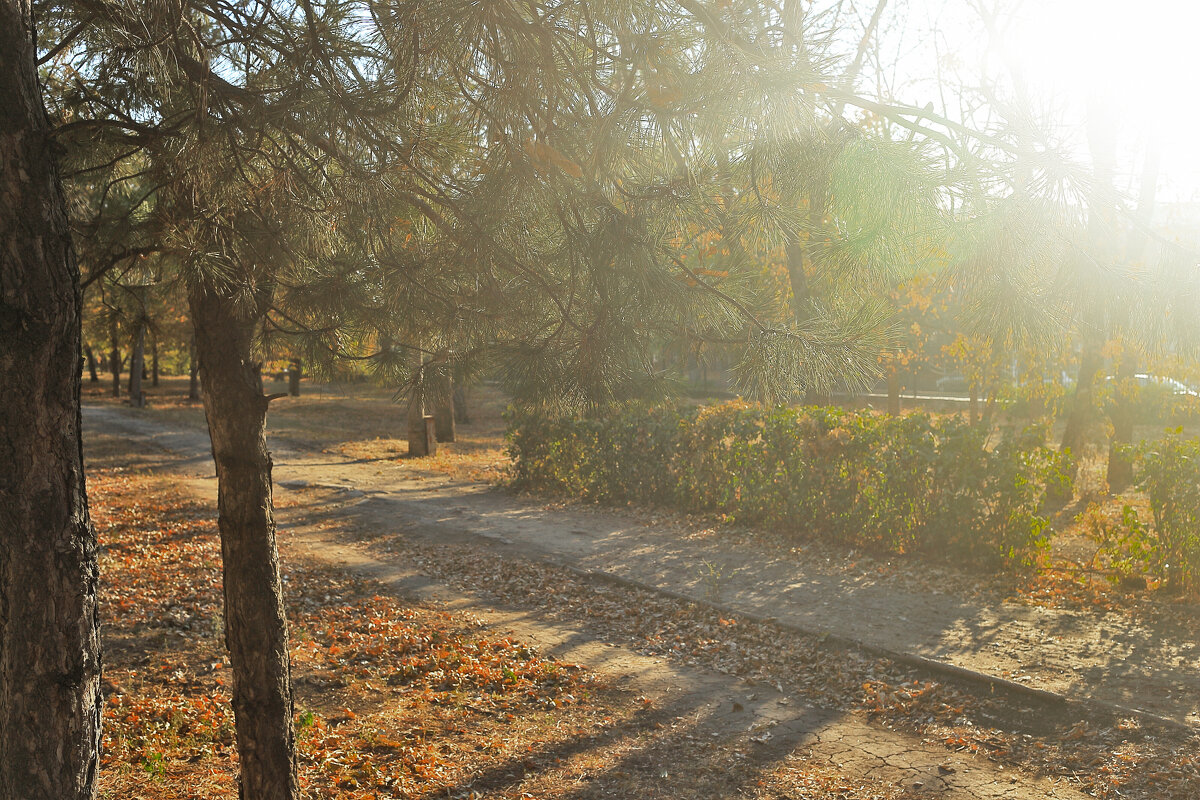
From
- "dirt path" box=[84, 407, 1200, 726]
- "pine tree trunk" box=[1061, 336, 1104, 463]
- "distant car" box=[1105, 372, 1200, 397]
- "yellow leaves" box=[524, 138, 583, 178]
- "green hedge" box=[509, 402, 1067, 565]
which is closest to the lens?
"yellow leaves" box=[524, 138, 583, 178]

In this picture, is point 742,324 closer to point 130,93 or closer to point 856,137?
point 856,137

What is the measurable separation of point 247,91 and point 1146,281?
3743 mm

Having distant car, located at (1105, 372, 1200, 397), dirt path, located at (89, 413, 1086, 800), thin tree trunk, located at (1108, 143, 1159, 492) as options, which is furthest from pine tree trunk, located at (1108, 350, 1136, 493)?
dirt path, located at (89, 413, 1086, 800)

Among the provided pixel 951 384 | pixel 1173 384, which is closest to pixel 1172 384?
pixel 1173 384

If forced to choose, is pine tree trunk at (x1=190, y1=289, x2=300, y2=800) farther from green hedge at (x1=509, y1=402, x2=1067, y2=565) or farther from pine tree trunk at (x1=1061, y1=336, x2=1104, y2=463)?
pine tree trunk at (x1=1061, y1=336, x2=1104, y2=463)

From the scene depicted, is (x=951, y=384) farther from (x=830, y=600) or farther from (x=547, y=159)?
(x=547, y=159)

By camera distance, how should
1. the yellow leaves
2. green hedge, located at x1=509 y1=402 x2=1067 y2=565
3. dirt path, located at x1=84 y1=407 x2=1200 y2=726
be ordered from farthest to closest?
green hedge, located at x1=509 y1=402 x2=1067 y2=565 → dirt path, located at x1=84 y1=407 x2=1200 y2=726 → the yellow leaves

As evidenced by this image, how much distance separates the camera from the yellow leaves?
3.41m

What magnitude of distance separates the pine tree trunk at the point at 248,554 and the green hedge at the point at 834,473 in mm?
3050

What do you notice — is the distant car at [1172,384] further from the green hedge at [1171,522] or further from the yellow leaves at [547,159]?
the yellow leaves at [547,159]

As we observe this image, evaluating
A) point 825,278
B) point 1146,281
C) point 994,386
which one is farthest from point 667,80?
point 994,386

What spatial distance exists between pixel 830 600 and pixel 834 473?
207 cm

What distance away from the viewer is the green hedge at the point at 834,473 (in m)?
8.04

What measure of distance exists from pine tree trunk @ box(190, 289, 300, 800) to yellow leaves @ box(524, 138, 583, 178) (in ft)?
5.12
